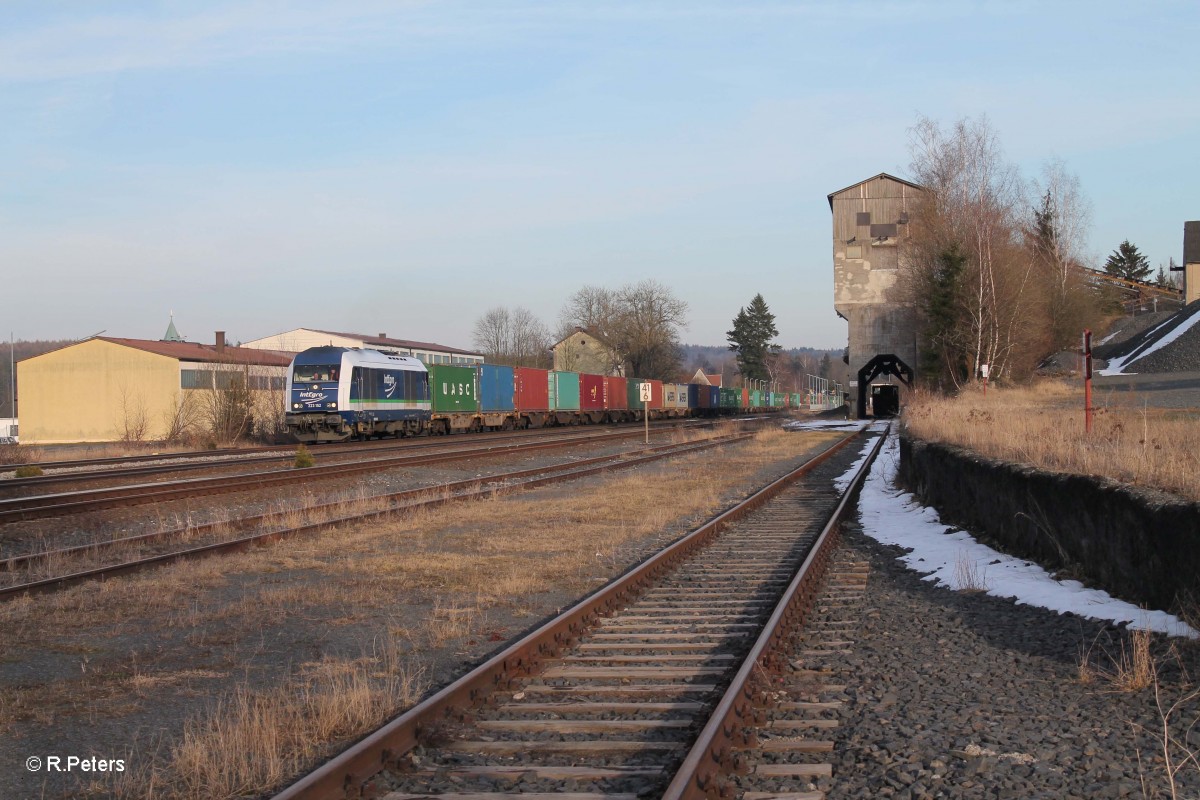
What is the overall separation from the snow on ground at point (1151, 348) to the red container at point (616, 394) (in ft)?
86.7

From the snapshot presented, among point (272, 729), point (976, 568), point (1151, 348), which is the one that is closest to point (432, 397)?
point (976, 568)

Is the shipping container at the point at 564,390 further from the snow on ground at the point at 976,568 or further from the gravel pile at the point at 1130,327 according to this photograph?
the snow on ground at the point at 976,568

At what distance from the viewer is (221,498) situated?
17047 mm

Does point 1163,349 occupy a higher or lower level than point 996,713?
higher

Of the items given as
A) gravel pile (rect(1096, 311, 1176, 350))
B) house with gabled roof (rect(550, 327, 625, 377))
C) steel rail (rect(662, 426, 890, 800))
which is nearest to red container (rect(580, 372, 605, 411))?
gravel pile (rect(1096, 311, 1176, 350))

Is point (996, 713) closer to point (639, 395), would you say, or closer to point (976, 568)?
point (976, 568)

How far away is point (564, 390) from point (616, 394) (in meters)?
8.38

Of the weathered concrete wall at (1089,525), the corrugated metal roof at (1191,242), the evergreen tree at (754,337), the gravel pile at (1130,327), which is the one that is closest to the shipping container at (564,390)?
the gravel pile at (1130,327)

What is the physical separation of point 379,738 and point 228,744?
2.51 ft

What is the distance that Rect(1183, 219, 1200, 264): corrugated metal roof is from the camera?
83562 mm

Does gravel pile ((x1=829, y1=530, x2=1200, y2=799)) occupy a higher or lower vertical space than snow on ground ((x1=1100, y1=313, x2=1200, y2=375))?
lower

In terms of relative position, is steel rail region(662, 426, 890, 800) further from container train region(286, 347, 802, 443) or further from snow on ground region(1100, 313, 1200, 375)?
snow on ground region(1100, 313, 1200, 375)

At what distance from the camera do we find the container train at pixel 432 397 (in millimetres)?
32594

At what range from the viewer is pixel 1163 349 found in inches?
2061
